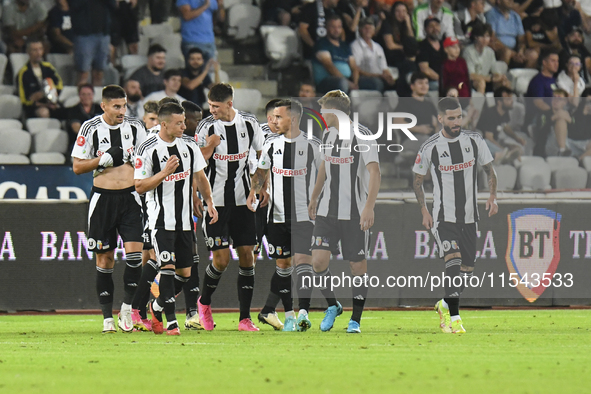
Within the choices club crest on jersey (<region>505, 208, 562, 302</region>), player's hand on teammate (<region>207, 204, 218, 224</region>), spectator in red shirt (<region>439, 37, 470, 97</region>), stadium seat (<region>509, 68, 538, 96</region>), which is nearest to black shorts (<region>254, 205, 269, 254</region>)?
player's hand on teammate (<region>207, 204, 218, 224</region>)

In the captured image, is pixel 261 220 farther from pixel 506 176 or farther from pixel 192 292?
pixel 506 176

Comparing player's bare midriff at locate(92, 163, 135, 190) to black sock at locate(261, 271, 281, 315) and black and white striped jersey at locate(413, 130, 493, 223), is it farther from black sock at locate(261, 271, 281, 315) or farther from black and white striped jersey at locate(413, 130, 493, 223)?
black and white striped jersey at locate(413, 130, 493, 223)

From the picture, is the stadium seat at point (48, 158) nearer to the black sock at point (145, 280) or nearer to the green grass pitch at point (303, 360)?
the green grass pitch at point (303, 360)

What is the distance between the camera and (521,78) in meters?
17.0

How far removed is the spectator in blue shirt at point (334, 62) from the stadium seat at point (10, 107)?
15.7ft

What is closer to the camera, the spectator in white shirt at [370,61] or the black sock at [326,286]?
the black sock at [326,286]

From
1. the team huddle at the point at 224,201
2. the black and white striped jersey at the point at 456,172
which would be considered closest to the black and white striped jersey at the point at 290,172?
the team huddle at the point at 224,201

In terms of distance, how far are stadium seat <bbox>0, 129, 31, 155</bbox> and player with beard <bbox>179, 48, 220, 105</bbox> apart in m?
2.45

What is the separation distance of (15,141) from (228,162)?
580 cm

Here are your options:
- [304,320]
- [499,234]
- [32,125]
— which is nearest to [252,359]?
[304,320]

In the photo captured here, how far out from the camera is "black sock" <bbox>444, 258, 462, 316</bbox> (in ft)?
28.2

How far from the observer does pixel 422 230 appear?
12250 mm

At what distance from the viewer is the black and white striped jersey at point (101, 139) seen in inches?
340

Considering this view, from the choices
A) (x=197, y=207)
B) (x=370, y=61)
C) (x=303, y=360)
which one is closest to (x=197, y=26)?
(x=370, y=61)
